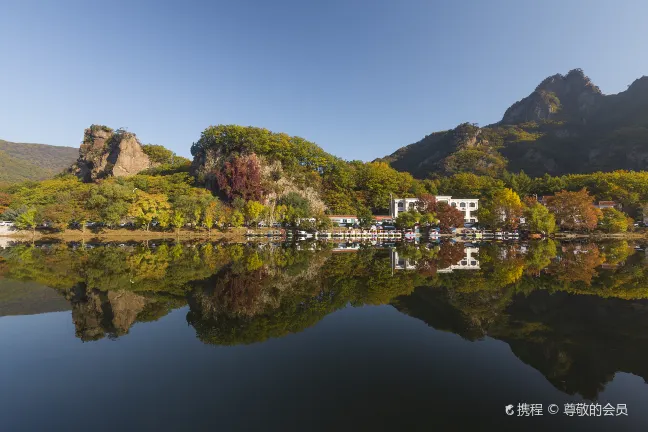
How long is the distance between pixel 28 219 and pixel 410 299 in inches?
2590

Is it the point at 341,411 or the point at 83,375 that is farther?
the point at 83,375

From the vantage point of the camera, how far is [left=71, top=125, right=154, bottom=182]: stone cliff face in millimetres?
88688

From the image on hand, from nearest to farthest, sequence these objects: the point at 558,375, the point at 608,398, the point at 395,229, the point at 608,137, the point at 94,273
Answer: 1. the point at 608,398
2. the point at 558,375
3. the point at 94,273
4. the point at 395,229
5. the point at 608,137

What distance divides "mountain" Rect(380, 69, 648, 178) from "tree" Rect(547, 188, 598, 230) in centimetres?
6282

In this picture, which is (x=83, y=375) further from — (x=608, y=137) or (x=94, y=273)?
(x=608, y=137)

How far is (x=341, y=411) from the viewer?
6.29m

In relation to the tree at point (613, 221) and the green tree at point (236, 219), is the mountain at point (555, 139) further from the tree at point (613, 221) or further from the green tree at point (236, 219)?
the green tree at point (236, 219)

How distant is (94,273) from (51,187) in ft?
208

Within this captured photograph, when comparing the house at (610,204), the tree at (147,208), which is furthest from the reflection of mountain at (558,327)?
the house at (610,204)

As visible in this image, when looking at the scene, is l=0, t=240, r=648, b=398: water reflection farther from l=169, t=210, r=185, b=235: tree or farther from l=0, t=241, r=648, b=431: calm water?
l=169, t=210, r=185, b=235: tree

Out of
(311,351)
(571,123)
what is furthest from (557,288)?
(571,123)

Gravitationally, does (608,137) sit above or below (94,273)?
above

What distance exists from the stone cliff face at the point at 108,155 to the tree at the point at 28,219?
32.8 meters

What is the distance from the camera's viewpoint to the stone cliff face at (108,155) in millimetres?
88688
